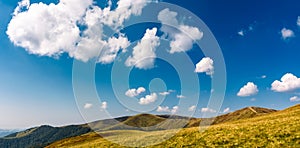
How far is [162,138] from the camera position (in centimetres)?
4375

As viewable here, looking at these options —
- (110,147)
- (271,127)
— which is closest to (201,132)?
(271,127)

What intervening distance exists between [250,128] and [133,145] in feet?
55.4

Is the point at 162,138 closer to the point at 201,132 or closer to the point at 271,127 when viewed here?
the point at 201,132

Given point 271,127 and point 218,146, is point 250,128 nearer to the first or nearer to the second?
point 271,127

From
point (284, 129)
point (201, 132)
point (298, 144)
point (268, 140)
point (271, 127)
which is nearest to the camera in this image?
point (298, 144)

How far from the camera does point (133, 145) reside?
42.1m

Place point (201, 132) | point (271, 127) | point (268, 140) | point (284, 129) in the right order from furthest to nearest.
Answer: point (201, 132) → point (271, 127) → point (284, 129) → point (268, 140)

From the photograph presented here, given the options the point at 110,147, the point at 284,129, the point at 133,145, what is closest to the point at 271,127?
the point at 284,129

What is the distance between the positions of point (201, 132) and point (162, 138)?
6061mm

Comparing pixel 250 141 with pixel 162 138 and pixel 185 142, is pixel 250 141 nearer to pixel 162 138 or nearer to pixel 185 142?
pixel 185 142

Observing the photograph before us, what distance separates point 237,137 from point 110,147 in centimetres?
1996

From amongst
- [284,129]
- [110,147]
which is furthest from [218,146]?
[110,147]

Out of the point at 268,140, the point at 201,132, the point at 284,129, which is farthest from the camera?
the point at 201,132

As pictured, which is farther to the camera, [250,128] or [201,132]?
[201,132]
